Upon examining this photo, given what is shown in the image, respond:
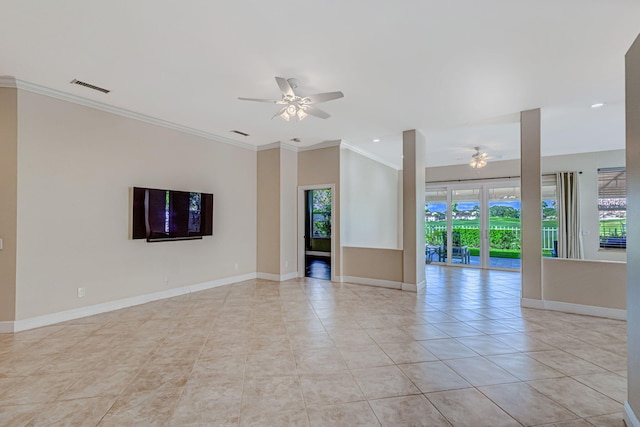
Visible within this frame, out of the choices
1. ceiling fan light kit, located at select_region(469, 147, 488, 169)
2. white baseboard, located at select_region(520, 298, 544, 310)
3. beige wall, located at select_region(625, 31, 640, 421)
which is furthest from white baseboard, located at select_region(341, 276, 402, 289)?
beige wall, located at select_region(625, 31, 640, 421)

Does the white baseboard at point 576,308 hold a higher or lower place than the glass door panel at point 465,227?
lower

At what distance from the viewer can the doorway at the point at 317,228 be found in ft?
22.7

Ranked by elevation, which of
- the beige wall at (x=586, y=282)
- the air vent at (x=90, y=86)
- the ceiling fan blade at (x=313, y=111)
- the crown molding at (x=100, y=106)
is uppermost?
the air vent at (x=90, y=86)

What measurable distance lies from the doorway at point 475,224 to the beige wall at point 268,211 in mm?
5087

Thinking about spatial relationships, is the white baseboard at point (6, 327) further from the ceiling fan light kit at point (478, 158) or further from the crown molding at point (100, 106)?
the ceiling fan light kit at point (478, 158)

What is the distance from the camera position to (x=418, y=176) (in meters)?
5.68

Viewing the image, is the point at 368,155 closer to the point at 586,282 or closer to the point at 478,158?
the point at 478,158

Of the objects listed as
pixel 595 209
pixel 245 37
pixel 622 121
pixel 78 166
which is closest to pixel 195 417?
pixel 245 37

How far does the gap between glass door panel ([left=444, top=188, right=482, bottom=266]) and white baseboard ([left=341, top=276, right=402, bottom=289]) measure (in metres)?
3.87

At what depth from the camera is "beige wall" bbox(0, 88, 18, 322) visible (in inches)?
140

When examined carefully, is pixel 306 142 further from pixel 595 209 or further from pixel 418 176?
pixel 595 209

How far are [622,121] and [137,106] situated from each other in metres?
7.70

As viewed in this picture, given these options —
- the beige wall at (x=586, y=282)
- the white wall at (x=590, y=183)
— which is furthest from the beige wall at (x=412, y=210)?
the white wall at (x=590, y=183)

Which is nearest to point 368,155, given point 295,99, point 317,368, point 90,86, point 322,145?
point 322,145
